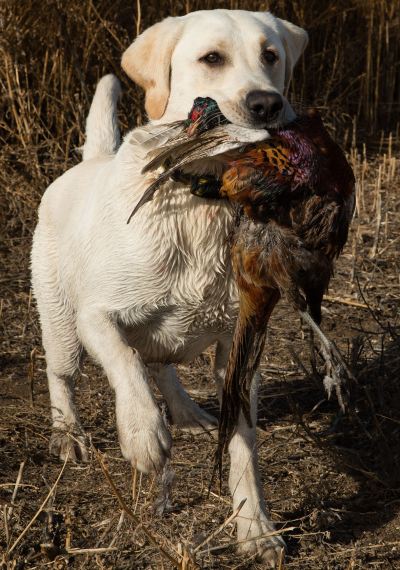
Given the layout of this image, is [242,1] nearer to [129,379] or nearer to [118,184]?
[118,184]

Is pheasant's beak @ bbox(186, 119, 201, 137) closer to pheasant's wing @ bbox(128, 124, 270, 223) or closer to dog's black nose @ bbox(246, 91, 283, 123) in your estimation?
pheasant's wing @ bbox(128, 124, 270, 223)

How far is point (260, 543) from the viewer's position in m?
3.04

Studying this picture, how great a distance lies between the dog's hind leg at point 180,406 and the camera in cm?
405

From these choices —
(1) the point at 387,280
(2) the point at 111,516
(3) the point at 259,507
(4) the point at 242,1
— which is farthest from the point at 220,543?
(4) the point at 242,1

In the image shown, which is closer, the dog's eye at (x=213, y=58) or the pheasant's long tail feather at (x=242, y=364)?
the pheasant's long tail feather at (x=242, y=364)

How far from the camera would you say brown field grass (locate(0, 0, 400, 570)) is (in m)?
3.04

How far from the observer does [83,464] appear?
→ 12.3ft

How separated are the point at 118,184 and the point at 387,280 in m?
2.57

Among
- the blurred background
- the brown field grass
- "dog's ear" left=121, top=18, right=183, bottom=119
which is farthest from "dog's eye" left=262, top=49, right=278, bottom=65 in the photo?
the blurred background

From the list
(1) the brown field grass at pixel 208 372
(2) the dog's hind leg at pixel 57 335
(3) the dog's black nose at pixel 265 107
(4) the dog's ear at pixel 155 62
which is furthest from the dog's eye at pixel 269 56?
(2) the dog's hind leg at pixel 57 335

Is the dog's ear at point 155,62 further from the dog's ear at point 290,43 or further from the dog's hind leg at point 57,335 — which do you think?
the dog's hind leg at point 57,335

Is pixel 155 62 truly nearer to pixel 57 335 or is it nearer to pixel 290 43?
pixel 290 43

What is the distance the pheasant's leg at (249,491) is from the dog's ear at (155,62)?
0.87 metres

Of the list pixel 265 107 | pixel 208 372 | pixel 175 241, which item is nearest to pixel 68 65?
pixel 208 372
